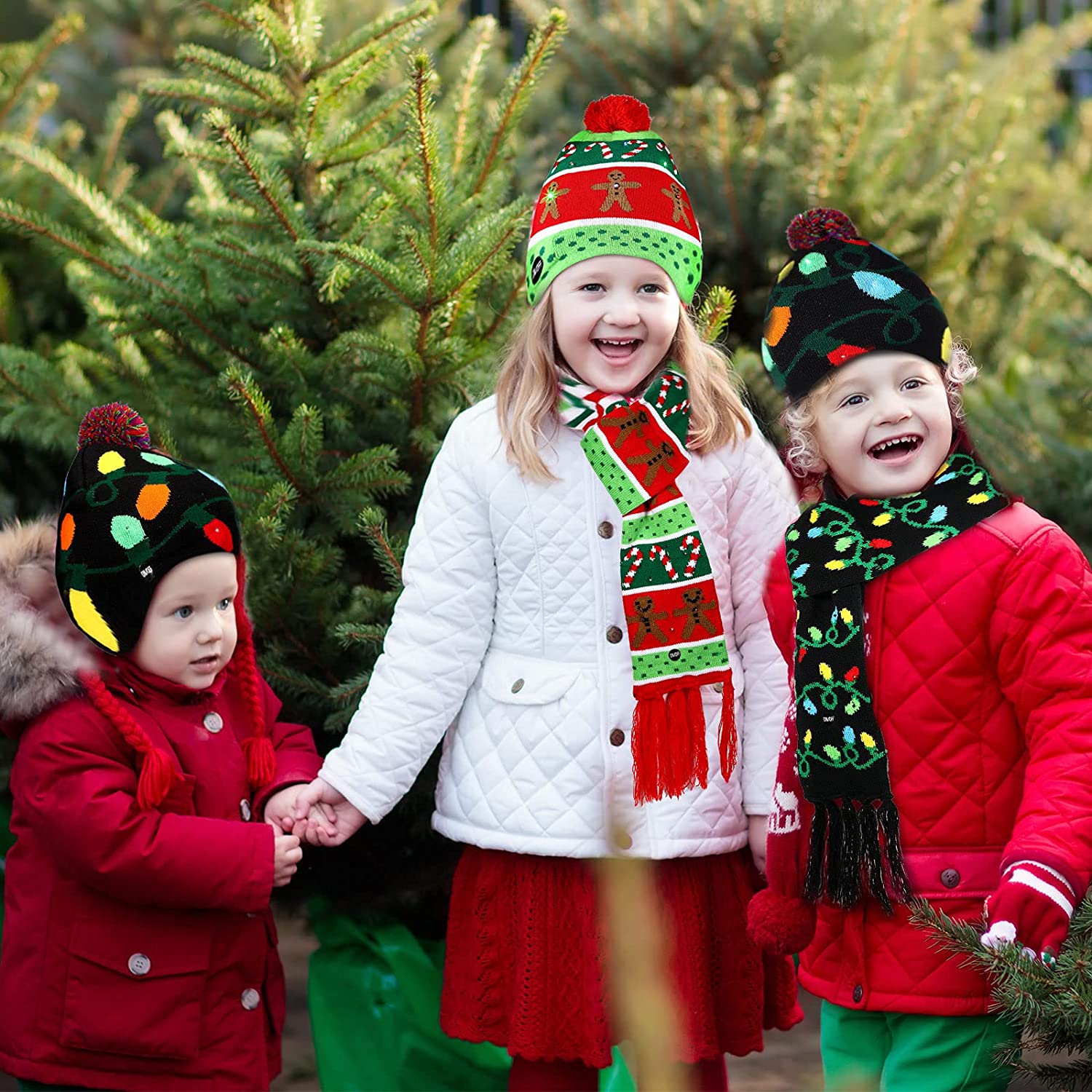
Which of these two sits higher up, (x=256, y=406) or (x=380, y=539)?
(x=256, y=406)

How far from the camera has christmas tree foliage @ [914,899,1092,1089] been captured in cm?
175

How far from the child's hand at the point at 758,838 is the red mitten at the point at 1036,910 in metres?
0.85

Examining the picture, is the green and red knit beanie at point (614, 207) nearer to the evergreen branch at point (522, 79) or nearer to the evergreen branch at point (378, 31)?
the evergreen branch at point (522, 79)

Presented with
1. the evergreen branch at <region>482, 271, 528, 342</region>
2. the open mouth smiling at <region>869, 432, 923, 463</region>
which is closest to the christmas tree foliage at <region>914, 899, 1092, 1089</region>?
the open mouth smiling at <region>869, 432, 923, 463</region>

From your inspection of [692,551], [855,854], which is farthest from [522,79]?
[855,854]

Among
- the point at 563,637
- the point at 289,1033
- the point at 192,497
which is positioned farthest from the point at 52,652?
the point at 289,1033

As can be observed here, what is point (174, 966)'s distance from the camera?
2.65 metres

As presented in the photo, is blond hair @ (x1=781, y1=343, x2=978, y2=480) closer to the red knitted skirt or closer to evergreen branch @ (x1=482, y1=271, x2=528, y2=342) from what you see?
the red knitted skirt

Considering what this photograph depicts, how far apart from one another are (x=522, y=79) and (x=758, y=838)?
181 centimetres

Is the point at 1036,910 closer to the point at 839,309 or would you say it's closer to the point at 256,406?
the point at 839,309

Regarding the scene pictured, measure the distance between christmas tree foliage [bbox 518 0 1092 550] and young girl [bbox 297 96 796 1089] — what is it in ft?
3.91

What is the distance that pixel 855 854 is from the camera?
2.33 meters

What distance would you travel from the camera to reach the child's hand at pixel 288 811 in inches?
112

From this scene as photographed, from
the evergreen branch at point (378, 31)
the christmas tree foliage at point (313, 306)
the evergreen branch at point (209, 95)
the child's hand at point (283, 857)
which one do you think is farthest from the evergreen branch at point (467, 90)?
the child's hand at point (283, 857)
